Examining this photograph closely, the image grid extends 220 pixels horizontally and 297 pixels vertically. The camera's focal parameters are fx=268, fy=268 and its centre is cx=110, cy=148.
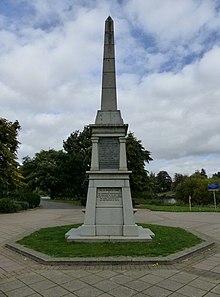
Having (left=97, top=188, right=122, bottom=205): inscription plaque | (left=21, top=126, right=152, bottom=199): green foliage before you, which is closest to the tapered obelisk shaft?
(left=97, top=188, right=122, bottom=205): inscription plaque

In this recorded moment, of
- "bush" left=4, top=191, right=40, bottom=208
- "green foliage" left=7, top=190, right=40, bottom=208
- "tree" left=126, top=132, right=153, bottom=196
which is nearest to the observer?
"green foliage" left=7, top=190, right=40, bottom=208

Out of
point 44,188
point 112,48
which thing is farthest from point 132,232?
point 44,188

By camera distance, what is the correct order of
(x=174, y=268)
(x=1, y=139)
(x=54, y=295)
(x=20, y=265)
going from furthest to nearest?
1. (x=1, y=139)
2. (x=20, y=265)
3. (x=174, y=268)
4. (x=54, y=295)

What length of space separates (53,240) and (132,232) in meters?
2.19

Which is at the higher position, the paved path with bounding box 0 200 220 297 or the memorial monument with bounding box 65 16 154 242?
the memorial monument with bounding box 65 16 154 242

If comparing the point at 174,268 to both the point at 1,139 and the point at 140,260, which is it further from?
the point at 1,139

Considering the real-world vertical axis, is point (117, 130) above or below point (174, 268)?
above

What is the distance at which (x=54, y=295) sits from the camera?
3.81 m

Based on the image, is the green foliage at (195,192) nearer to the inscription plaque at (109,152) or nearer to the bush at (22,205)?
the bush at (22,205)

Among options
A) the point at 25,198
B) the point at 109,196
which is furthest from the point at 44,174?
the point at 109,196

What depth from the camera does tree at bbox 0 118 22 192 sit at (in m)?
18.6

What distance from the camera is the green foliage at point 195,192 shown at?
3316cm

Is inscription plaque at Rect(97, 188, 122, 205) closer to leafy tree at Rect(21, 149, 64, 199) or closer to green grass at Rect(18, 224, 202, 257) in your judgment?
green grass at Rect(18, 224, 202, 257)

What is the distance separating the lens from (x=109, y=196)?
7582mm
